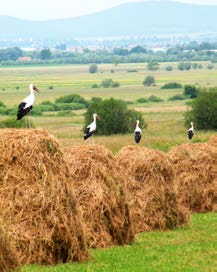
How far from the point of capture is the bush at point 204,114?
229 ft

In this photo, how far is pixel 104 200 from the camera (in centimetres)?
2006

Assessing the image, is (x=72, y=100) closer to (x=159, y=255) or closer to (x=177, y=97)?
(x=177, y=97)

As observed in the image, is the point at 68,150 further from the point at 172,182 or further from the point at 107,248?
the point at 172,182

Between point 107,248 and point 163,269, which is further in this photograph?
point 107,248

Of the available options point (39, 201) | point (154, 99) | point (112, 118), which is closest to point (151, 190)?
point (39, 201)

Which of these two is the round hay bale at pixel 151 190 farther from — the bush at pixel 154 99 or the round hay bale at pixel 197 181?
the bush at pixel 154 99

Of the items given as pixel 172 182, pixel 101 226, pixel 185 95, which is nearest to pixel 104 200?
pixel 101 226

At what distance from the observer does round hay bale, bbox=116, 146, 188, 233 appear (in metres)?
23.5

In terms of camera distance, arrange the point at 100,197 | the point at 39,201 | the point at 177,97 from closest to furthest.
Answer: the point at 39,201 → the point at 100,197 → the point at 177,97

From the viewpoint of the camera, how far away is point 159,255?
18594 mm

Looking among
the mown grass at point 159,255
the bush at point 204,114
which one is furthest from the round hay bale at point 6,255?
the bush at point 204,114

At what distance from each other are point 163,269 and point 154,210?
6773 mm

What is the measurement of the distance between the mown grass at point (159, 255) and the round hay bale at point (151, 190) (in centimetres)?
70

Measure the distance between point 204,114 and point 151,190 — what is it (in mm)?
46884
